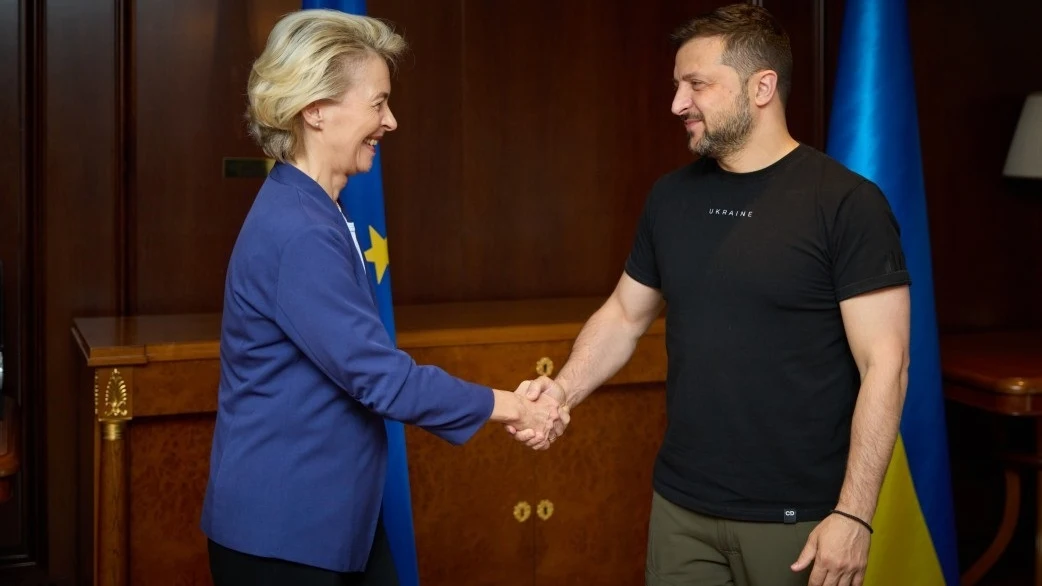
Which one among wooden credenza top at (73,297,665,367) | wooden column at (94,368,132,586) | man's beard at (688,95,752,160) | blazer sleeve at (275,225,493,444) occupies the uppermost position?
man's beard at (688,95,752,160)

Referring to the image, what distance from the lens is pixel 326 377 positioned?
76.2 inches

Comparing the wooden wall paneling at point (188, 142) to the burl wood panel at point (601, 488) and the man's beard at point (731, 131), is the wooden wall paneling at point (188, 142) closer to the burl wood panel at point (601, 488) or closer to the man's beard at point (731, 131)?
the burl wood panel at point (601, 488)

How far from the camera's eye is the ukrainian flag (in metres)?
2.96

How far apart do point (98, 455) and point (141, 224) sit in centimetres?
82

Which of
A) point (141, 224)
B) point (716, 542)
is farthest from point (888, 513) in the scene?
point (141, 224)

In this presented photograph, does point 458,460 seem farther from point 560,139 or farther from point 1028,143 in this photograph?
point 1028,143

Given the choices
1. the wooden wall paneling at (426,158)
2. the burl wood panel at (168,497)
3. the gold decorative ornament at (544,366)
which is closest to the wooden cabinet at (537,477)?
the gold decorative ornament at (544,366)

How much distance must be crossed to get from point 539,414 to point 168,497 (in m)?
1.15

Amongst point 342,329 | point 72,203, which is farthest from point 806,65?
point 342,329

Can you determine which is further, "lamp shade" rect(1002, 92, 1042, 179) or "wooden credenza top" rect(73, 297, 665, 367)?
"lamp shade" rect(1002, 92, 1042, 179)

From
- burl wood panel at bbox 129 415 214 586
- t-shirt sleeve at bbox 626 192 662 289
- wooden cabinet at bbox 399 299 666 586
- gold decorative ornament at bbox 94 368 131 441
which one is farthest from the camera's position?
wooden cabinet at bbox 399 299 666 586

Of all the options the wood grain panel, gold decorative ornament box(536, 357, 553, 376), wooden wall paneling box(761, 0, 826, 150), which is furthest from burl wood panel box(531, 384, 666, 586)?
the wood grain panel

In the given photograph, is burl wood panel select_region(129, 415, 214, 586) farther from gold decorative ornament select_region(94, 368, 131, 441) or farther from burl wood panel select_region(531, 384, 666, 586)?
burl wood panel select_region(531, 384, 666, 586)

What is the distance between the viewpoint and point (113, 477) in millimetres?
2910
